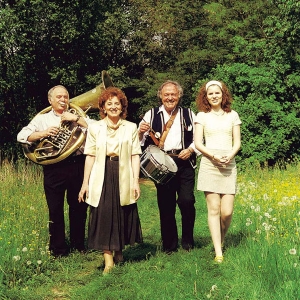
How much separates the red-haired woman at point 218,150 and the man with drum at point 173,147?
485 mm

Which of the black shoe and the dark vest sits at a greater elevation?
the dark vest

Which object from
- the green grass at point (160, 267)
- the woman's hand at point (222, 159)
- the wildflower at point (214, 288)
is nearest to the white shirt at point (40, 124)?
the green grass at point (160, 267)

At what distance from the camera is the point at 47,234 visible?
5.73 meters

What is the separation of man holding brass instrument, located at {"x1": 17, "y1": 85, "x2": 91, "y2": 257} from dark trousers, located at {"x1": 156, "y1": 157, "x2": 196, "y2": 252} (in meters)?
1.01

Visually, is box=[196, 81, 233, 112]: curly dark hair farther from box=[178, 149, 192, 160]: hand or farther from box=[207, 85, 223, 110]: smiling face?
box=[178, 149, 192, 160]: hand

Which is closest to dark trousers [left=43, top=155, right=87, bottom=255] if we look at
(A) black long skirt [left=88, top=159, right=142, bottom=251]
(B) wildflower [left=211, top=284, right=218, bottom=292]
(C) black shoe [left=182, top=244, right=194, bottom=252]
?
(A) black long skirt [left=88, top=159, right=142, bottom=251]

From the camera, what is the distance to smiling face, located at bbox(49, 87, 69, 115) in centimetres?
538

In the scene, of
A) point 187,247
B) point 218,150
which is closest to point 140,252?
point 187,247

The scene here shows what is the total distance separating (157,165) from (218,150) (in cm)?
67

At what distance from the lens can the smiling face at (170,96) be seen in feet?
17.8

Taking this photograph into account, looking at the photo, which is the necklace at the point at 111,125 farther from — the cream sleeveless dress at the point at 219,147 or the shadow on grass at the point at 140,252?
the shadow on grass at the point at 140,252

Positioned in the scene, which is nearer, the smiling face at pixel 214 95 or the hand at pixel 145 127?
the smiling face at pixel 214 95

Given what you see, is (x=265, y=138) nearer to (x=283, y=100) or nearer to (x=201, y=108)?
(x=283, y=100)

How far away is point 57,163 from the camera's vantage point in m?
5.46
